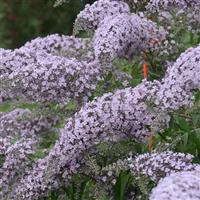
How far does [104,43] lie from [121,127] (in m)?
0.70

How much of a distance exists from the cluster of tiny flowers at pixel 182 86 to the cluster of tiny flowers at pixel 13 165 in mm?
871

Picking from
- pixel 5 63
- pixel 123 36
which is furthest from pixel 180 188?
pixel 5 63

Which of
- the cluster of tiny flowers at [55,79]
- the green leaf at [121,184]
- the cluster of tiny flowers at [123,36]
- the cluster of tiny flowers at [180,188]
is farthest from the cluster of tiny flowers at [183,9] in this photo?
the cluster of tiny flowers at [180,188]

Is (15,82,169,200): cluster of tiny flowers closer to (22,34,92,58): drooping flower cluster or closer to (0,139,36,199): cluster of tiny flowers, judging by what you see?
(0,139,36,199): cluster of tiny flowers

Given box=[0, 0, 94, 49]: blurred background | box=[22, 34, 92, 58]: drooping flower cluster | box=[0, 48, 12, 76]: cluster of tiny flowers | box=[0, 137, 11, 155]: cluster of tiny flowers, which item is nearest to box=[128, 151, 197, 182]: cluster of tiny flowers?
box=[0, 137, 11, 155]: cluster of tiny flowers

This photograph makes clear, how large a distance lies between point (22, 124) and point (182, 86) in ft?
5.84

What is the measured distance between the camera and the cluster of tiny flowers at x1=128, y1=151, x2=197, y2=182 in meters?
3.58

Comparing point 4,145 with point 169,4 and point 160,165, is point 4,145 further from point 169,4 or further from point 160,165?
point 169,4

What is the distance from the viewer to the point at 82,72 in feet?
14.1

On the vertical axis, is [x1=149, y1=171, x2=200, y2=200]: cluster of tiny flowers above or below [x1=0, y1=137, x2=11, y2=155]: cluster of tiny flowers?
below

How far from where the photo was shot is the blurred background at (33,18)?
12.1 metres

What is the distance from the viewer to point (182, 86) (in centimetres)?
375

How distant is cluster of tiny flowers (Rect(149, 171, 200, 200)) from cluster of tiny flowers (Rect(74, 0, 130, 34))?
83.0 inches

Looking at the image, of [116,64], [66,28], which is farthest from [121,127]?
[66,28]
